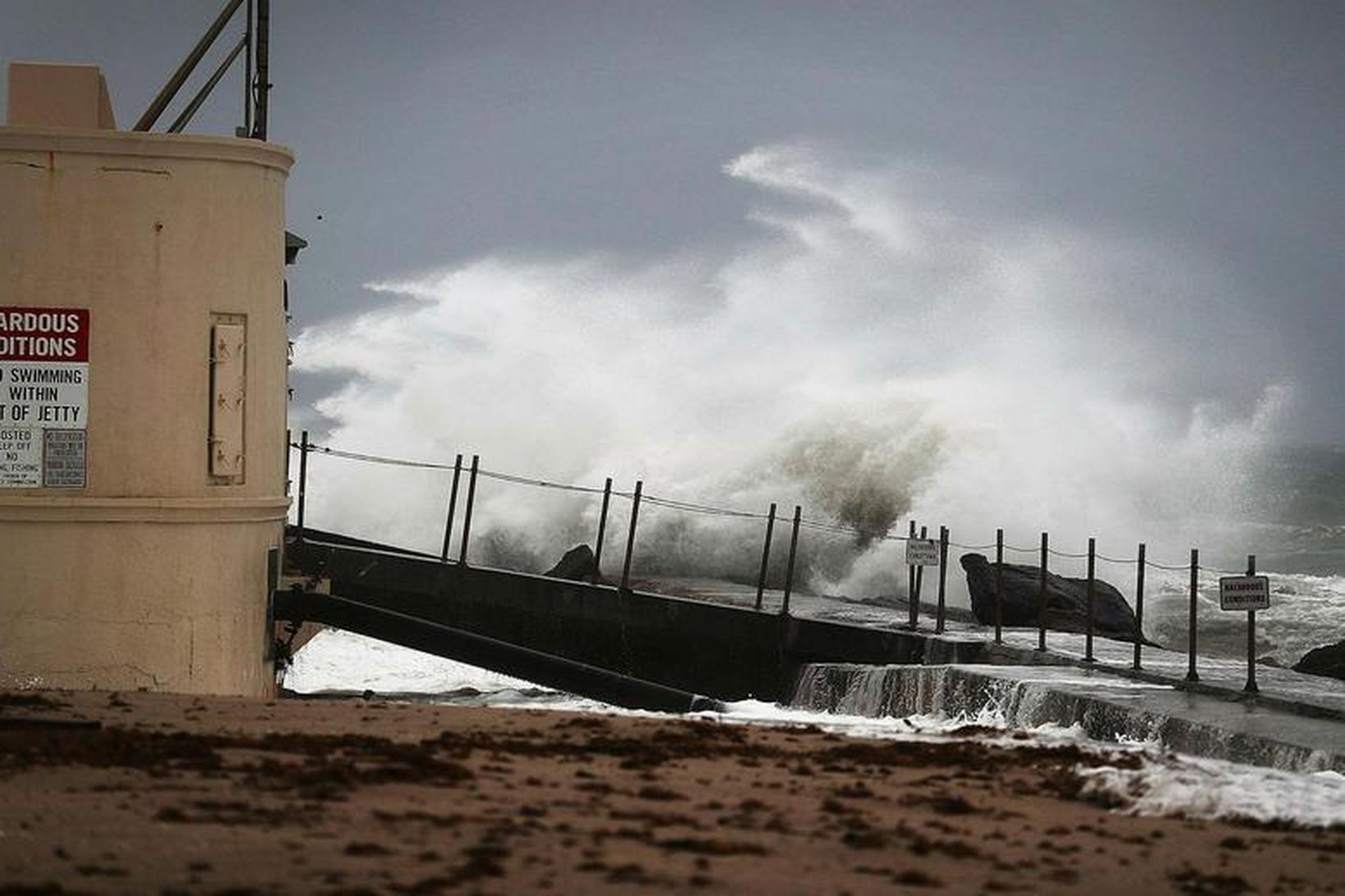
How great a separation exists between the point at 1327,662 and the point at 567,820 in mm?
15319

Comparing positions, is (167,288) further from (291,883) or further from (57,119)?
(291,883)

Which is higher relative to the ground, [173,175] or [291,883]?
[173,175]

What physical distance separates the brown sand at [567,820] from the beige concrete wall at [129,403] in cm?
425

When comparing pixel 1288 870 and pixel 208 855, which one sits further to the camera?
pixel 1288 870

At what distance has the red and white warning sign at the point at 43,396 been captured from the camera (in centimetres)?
1509

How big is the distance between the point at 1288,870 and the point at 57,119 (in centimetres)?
1117

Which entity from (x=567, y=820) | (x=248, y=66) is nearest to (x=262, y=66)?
(x=248, y=66)

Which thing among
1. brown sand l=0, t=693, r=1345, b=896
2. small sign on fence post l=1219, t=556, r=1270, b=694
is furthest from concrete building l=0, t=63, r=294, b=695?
small sign on fence post l=1219, t=556, r=1270, b=694

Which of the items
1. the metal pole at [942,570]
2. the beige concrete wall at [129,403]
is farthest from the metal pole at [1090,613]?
the beige concrete wall at [129,403]

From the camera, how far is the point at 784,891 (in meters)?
6.64

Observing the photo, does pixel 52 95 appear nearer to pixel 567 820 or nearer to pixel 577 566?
pixel 567 820

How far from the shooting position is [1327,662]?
70.3ft

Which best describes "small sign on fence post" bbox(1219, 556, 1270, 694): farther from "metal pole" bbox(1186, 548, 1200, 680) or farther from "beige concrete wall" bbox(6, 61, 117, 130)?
"beige concrete wall" bbox(6, 61, 117, 130)

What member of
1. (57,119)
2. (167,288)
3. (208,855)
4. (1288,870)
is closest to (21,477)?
(167,288)
